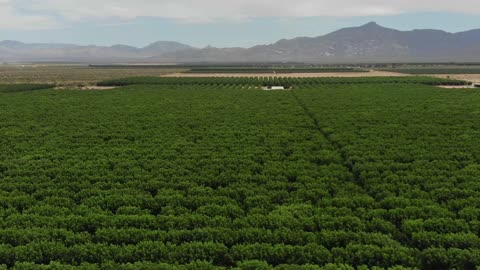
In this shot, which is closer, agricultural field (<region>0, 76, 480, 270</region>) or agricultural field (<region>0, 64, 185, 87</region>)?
agricultural field (<region>0, 76, 480, 270</region>)

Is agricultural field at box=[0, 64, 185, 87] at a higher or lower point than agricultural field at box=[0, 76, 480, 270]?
higher

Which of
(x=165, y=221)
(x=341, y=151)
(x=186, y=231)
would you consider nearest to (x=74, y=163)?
(x=165, y=221)

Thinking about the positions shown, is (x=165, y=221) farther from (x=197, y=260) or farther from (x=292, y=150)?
(x=292, y=150)

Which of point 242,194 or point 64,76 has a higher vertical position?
point 64,76

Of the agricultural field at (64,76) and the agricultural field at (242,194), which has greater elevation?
the agricultural field at (64,76)

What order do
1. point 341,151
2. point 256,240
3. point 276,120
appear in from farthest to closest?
point 276,120
point 341,151
point 256,240

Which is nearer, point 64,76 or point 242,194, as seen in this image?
point 242,194

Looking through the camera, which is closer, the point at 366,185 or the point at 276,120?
the point at 366,185

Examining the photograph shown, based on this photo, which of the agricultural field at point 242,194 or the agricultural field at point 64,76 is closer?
the agricultural field at point 242,194
